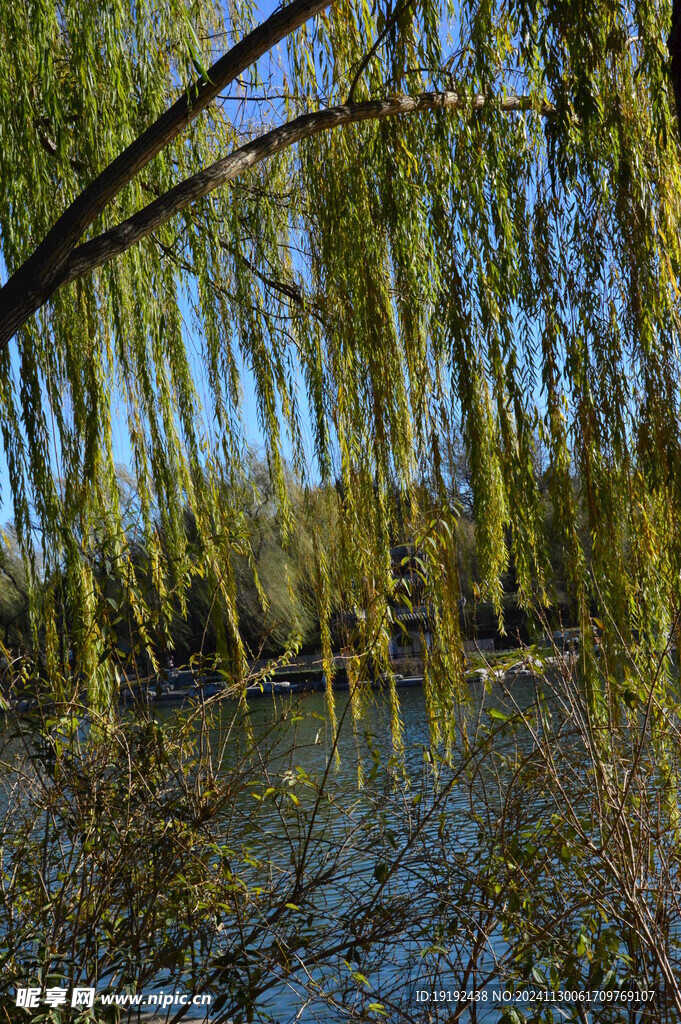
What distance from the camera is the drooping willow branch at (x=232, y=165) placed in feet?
7.33

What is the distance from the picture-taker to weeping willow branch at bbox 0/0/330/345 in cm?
216

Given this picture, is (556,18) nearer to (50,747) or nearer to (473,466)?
(473,466)

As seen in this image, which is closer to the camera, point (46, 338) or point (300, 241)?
point (46, 338)

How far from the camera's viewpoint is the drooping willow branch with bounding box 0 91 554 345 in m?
2.23

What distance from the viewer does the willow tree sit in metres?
2.16

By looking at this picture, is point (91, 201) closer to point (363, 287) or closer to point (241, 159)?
point (241, 159)

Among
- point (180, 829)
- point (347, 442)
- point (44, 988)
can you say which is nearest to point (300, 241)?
point (347, 442)

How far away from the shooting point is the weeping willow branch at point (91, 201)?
216 centimetres

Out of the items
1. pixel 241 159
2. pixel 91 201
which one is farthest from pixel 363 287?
pixel 91 201

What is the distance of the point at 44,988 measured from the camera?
193cm

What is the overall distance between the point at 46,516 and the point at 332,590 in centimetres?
113

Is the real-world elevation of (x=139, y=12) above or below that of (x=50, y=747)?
above

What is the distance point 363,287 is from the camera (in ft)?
9.35

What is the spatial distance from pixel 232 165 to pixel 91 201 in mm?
442
